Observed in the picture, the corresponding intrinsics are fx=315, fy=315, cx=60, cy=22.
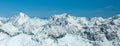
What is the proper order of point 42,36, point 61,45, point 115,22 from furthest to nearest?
point 115,22
point 42,36
point 61,45

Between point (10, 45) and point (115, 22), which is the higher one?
point (115, 22)

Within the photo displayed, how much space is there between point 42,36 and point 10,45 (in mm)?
15136

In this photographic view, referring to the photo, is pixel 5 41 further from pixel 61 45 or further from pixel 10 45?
pixel 61 45

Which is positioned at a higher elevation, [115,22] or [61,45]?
[115,22]

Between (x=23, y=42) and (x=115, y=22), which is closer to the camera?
(x=23, y=42)

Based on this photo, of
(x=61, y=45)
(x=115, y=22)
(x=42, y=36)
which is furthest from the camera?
(x=115, y=22)

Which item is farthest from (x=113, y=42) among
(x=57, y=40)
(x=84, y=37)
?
(x=57, y=40)

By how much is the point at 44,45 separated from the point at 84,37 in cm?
2025

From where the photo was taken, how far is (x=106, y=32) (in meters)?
141

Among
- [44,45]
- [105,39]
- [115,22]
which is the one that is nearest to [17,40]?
[44,45]

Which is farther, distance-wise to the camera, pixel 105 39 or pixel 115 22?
pixel 115 22

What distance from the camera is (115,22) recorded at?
161375mm

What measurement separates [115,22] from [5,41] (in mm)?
58600

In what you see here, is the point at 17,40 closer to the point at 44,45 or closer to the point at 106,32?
the point at 44,45
